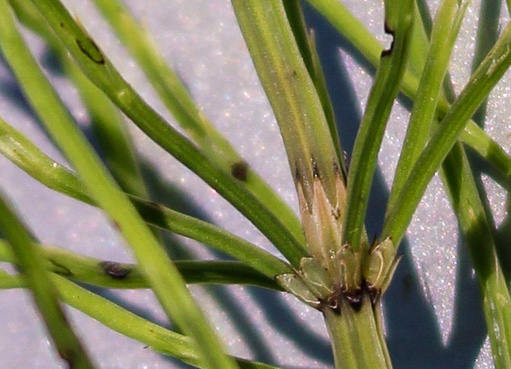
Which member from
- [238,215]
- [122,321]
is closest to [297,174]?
[122,321]

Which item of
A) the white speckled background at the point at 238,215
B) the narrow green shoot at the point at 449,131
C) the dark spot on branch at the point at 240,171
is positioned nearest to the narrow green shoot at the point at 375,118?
the narrow green shoot at the point at 449,131

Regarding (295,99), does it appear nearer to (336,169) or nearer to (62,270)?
(336,169)

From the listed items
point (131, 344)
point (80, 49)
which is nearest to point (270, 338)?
point (131, 344)

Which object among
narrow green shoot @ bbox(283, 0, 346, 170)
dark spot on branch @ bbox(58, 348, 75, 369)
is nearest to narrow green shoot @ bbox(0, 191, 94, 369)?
dark spot on branch @ bbox(58, 348, 75, 369)

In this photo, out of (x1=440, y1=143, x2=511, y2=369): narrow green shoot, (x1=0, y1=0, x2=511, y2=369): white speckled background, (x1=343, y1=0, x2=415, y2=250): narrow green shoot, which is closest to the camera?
(x1=343, y1=0, x2=415, y2=250): narrow green shoot

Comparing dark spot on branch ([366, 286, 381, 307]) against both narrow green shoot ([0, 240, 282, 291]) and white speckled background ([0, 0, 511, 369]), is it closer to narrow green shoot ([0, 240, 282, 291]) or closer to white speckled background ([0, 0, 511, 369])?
narrow green shoot ([0, 240, 282, 291])

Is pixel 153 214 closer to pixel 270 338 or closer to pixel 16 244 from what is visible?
pixel 16 244

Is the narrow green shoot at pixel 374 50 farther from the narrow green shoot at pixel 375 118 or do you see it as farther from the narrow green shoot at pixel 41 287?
the narrow green shoot at pixel 41 287
